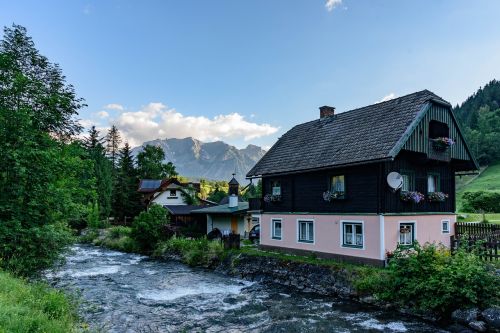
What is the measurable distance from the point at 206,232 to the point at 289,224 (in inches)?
569

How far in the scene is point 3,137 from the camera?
43.7ft

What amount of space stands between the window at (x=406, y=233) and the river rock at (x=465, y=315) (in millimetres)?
5817

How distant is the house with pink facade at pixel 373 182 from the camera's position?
57.5ft

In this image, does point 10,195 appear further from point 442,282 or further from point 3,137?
point 442,282

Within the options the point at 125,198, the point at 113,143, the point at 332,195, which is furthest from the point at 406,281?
the point at 113,143

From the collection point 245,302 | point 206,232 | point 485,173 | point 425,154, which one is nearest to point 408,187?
point 425,154

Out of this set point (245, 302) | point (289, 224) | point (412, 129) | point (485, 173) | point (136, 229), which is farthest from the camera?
point (485, 173)

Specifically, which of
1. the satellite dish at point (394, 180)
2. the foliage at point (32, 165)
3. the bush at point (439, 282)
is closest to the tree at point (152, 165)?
the foliage at point (32, 165)

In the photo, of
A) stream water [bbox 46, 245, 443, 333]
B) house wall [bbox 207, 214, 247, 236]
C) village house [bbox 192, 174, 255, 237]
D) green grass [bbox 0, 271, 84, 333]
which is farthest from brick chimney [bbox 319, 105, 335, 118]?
green grass [bbox 0, 271, 84, 333]

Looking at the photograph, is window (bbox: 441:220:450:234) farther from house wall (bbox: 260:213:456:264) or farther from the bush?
the bush

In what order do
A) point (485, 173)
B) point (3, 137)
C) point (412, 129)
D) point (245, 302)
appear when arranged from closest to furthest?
point (3, 137), point (245, 302), point (412, 129), point (485, 173)

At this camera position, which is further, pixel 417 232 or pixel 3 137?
pixel 417 232

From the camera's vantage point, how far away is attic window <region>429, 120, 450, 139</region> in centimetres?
1924

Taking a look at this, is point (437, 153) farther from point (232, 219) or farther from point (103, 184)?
point (103, 184)
